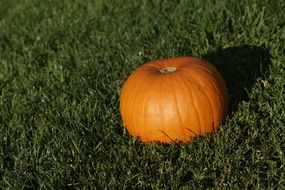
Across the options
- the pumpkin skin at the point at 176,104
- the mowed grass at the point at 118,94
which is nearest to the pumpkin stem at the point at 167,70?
the pumpkin skin at the point at 176,104

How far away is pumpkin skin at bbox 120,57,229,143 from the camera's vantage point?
10.9ft

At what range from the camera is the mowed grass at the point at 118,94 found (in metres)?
3.18

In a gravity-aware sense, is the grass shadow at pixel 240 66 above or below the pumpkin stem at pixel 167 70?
below

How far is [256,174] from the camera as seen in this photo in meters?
3.00

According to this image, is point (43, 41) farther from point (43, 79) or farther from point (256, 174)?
point (256, 174)

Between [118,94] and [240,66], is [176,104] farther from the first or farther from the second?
[240,66]

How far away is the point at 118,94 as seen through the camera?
13.7ft

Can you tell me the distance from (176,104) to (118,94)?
99cm

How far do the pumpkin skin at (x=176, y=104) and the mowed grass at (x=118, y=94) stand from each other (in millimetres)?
94

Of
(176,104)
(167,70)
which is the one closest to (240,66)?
(167,70)

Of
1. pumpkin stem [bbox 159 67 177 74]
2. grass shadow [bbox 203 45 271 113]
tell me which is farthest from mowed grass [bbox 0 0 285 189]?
pumpkin stem [bbox 159 67 177 74]

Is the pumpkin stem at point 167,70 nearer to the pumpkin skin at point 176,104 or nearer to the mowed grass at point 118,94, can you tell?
the pumpkin skin at point 176,104

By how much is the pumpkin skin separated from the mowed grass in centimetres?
9

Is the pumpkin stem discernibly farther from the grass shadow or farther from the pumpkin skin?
the grass shadow
